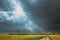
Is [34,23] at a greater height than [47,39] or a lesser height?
greater

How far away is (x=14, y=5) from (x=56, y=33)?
0.52 metres

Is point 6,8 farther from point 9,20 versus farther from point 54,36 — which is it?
point 54,36

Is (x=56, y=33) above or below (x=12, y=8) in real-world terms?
below

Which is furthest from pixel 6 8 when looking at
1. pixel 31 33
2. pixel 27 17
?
pixel 31 33

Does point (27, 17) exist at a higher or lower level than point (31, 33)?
higher

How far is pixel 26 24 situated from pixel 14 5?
0.23 m

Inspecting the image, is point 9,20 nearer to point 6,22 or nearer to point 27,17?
point 6,22

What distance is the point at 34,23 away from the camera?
3.19 feet

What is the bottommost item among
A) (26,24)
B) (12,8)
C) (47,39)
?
(47,39)

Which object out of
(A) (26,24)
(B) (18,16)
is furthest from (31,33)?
(B) (18,16)

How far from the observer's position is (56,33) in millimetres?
968

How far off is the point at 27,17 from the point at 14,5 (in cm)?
18

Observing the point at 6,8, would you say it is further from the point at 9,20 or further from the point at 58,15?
the point at 58,15

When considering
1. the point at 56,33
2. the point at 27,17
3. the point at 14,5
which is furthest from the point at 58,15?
the point at 14,5
